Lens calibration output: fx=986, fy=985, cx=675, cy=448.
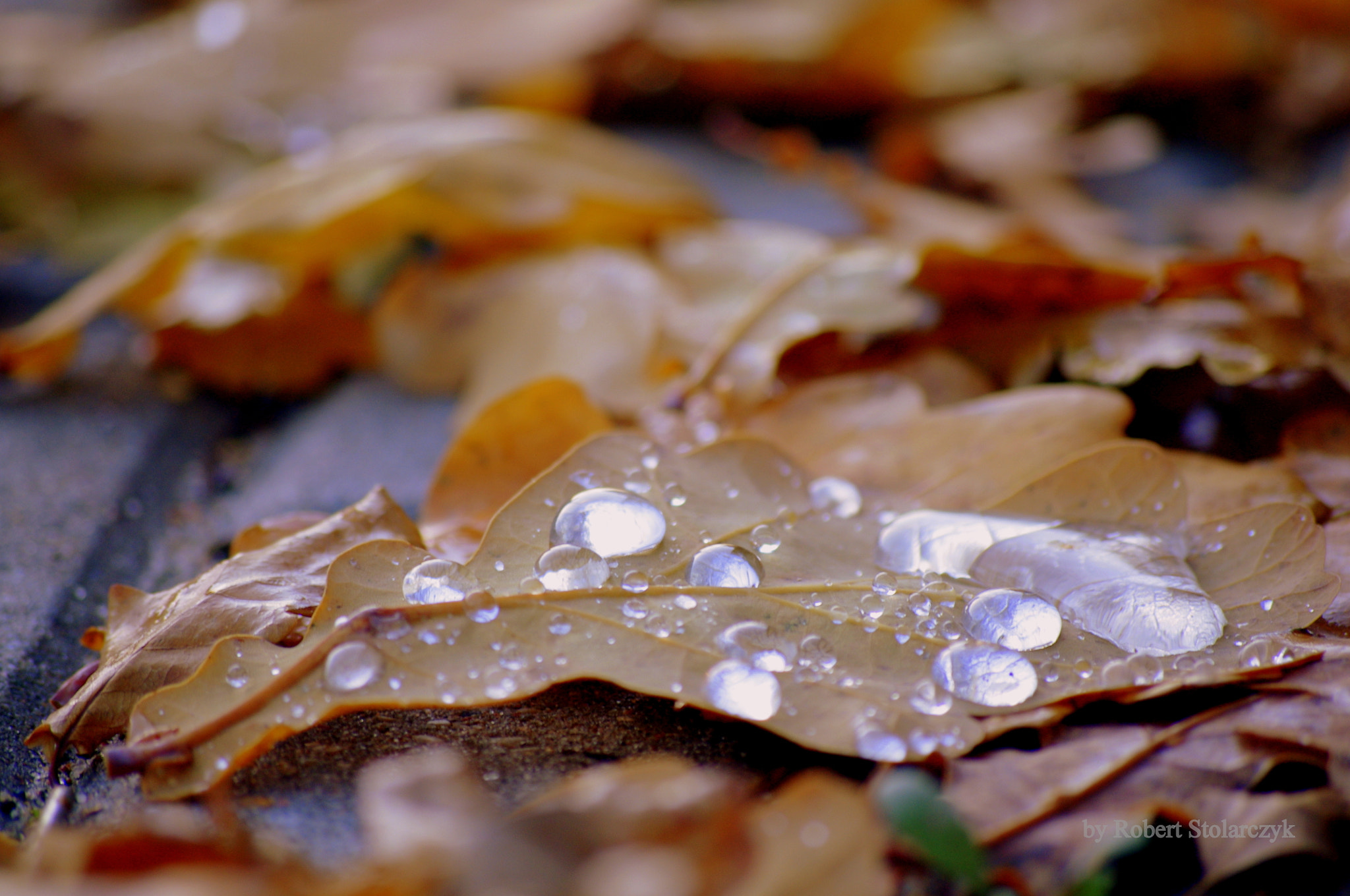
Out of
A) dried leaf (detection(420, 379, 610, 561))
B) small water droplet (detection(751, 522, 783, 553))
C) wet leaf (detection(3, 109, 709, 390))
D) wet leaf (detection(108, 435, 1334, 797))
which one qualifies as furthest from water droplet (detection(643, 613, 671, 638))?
wet leaf (detection(3, 109, 709, 390))

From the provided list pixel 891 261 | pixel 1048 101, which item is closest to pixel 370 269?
pixel 891 261

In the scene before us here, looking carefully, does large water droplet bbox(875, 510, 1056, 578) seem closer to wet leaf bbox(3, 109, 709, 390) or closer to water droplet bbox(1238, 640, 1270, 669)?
water droplet bbox(1238, 640, 1270, 669)

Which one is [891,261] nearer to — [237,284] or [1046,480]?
[1046,480]

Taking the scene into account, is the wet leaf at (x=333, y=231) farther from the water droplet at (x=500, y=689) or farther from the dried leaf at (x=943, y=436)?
the water droplet at (x=500, y=689)

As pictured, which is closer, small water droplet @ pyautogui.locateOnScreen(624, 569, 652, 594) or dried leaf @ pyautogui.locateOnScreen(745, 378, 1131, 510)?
small water droplet @ pyautogui.locateOnScreen(624, 569, 652, 594)

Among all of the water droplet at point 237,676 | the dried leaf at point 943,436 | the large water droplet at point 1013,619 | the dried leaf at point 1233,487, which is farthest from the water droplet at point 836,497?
the water droplet at point 237,676

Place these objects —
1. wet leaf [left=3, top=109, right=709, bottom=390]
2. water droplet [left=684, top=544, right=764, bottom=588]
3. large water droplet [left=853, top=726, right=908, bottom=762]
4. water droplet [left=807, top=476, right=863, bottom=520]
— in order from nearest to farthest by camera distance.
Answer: large water droplet [left=853, top=726, right=908, bottom=762], water droplet [left=684, top=544, right=764, bottom=588], water droplet [left=807, top=476, right=863, bottom=520], wet leaf [left=3, top=109, right=709, bottom=390]
